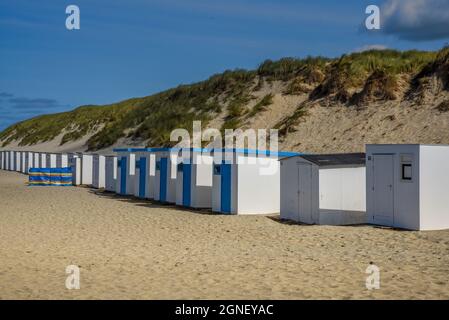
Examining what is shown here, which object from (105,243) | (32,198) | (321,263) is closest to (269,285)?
(321,263)

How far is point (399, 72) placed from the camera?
34500 mm

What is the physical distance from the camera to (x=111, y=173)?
2884 cm

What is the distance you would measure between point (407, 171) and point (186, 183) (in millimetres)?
8956

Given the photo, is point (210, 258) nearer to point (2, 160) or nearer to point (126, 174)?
point (126, 174)

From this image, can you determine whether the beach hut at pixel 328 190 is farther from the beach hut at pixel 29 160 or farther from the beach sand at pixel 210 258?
the beach hut at pixel 29 160

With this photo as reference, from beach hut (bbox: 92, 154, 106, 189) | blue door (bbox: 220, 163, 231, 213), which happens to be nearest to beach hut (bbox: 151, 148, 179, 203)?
blue door (bbox: 220, 163, 231, 213)

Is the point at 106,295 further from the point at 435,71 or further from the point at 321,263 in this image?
the point at 435,71

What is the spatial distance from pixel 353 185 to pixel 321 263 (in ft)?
20.0

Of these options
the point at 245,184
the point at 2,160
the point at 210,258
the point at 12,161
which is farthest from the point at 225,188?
the point at 2,160

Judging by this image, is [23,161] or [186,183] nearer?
[186,183]

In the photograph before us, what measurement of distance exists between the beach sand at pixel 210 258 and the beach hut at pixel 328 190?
691 mm

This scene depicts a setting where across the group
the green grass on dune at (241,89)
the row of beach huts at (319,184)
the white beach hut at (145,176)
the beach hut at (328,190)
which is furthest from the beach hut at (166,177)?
the green grass on dune at (241,89)

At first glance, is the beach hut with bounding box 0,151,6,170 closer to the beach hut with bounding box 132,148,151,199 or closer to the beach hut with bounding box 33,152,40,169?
the beach hut with bounding box 33,152,40,169

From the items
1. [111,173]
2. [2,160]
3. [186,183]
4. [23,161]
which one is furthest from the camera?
[2,160]
